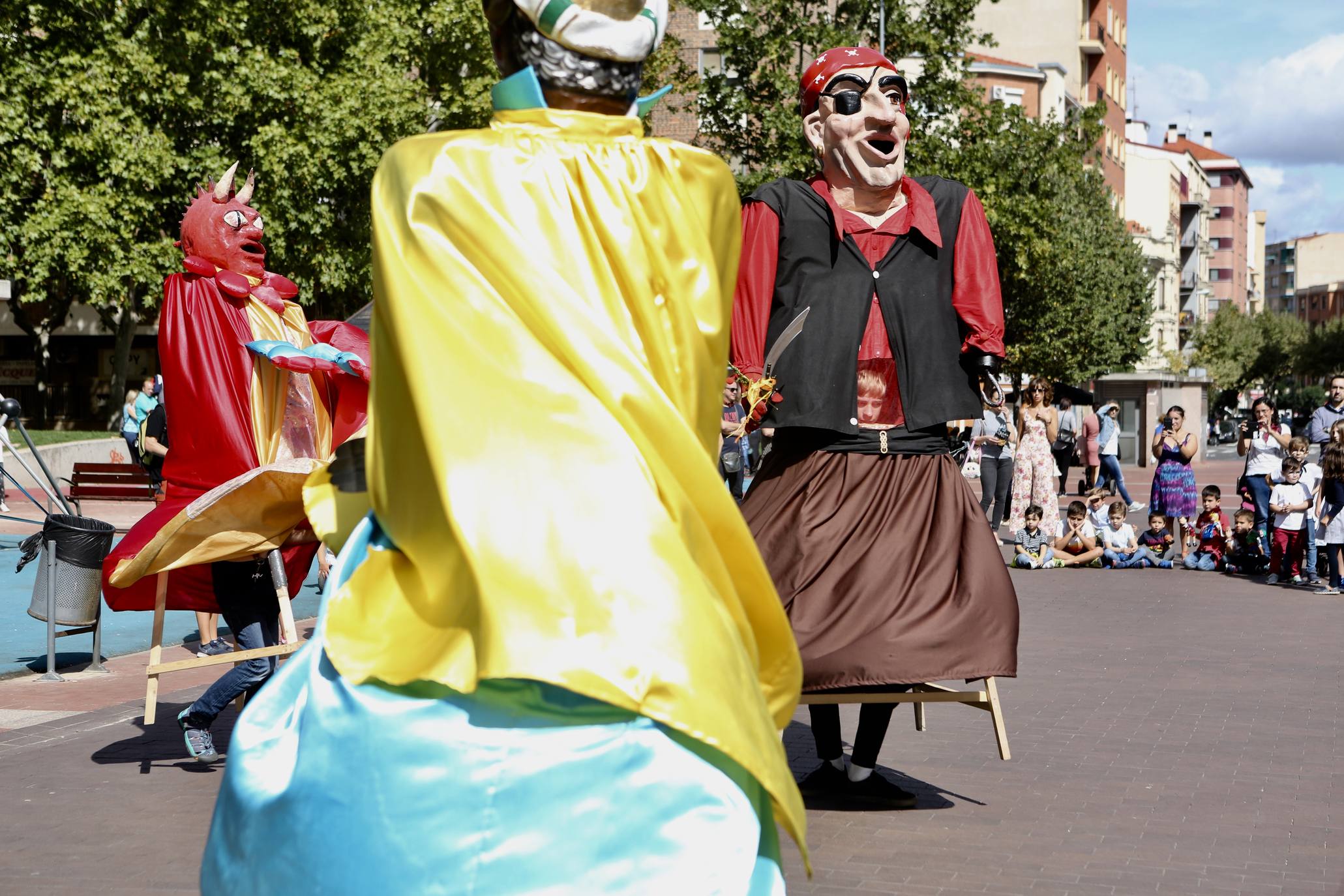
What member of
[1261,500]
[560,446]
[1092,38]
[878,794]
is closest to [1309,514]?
[1261,500]

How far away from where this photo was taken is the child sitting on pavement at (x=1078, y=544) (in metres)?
15.4

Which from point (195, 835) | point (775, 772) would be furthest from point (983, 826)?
point (775, 772)

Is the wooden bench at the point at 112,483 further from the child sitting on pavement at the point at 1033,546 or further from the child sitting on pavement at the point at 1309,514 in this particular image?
the child sitting on pavement at the point at 1309,514

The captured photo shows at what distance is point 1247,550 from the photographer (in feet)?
49.5

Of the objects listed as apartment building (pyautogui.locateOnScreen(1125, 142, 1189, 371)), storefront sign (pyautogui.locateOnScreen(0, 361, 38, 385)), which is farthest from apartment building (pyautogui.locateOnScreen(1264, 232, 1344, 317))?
storefront sign (pyautogui.locateOnScreen(0, 361, 38, 385))

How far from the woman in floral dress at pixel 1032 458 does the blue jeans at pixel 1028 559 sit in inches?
56.9

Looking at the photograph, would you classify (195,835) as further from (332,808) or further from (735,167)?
(735,167)

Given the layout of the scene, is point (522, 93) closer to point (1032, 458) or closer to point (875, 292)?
point (875, 292)

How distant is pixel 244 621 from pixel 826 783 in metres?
2.40

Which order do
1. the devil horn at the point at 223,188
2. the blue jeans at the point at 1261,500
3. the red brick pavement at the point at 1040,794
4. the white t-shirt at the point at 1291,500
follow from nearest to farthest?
the red brick pavement at the point at 1040,794 → the devil horn at the point at 223,188 → the white t-shirt at the point at 1291,500 → the blue jeans at the point at 1261,500

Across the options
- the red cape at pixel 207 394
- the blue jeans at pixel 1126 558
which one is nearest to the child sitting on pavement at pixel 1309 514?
the blue jeans at pixel 1126 558

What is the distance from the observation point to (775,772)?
8.25 feet

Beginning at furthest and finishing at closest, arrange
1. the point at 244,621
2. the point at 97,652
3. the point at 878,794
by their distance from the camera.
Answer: the point at 97,652 < the point at 244,621 < the point at 878,794

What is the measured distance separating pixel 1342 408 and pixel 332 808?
13.6 metres
